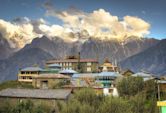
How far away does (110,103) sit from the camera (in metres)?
42.7

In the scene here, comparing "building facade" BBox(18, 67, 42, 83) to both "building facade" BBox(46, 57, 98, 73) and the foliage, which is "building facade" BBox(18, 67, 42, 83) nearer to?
"building facade" BBox(46, 57, 98, 73)

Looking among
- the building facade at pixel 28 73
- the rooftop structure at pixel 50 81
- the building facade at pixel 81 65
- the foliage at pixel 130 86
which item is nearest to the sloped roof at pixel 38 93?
the foliage at pixel 130 86

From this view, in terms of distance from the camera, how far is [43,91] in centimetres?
6219

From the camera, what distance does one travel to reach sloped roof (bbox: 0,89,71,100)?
59203mm

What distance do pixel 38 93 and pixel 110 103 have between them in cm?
2250

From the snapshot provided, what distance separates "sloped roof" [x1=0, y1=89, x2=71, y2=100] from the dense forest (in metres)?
2.14

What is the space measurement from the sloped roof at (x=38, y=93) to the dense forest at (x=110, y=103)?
214 cm

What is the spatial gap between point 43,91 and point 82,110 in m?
21.6

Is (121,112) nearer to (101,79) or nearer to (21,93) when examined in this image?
(21,93)

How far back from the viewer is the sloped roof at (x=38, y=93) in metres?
59.2

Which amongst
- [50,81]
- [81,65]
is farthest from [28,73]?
[81,65]

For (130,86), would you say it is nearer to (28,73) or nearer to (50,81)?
(50,81)

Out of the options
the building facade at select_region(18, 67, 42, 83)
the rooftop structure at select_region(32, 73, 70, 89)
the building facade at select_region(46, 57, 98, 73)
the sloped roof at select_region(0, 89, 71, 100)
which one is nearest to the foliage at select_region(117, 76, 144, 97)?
the sloped roof at select_region(0, 89, 71, 100)

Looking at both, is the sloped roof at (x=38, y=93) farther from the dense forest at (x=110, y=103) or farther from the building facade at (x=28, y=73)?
the building facade at (x=28, y=73)
